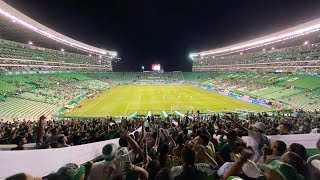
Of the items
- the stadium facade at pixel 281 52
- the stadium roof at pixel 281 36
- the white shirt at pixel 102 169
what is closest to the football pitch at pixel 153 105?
the stadium roof at pixel 281 36

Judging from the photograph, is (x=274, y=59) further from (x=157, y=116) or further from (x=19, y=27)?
(x=19, y=27)

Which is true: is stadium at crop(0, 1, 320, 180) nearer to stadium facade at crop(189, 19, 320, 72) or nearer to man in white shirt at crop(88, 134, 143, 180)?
man in white shirt at crop(88, 134, 143, 180)

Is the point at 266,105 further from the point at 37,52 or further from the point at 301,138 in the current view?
the point at 37,52

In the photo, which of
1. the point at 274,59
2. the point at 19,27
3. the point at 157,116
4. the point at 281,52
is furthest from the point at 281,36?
the point at 19,27

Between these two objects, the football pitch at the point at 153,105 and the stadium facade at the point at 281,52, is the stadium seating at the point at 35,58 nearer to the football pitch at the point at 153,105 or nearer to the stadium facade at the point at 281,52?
the football pitch at the point at 153,105

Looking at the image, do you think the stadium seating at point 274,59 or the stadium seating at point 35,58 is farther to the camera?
the stadium seating at point 274,59

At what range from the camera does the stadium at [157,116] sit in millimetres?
3748

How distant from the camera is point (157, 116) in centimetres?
3331

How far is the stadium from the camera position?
375 centimetres

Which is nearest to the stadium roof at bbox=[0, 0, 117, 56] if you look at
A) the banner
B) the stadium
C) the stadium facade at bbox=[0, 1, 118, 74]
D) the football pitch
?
the stadium facade at bbox=[0, 1, 118, 74]

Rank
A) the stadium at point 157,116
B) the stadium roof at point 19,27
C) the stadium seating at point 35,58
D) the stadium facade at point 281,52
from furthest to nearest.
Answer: the stadium facade at point 281,52 < the stadium seating at point 35,58 < the stadium roof at point 19,27 < the stadium at point 157,116

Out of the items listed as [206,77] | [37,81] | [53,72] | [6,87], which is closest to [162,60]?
[206,77]

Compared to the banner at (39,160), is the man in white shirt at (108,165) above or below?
above

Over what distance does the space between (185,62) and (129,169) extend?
184051 mm
